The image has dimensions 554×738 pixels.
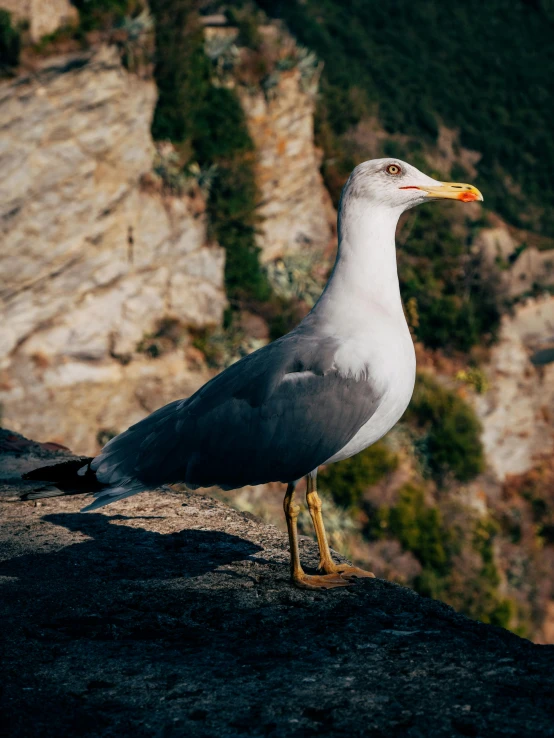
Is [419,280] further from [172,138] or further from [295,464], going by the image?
[295,464]

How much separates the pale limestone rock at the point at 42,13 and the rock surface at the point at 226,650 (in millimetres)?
13523

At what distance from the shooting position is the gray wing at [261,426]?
3578mm

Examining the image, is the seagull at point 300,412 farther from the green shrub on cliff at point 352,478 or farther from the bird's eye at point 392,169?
the green shrub on cliff at point 352,478

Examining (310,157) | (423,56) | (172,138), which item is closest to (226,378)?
(172,138)

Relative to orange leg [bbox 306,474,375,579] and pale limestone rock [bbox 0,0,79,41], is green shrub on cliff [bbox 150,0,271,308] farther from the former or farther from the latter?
orange leg [bbox 306,474,375,579]

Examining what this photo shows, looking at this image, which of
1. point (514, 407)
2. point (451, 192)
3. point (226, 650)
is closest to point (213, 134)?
point (514, 407)

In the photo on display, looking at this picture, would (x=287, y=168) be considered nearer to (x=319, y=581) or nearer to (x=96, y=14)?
(x=96, y=14)

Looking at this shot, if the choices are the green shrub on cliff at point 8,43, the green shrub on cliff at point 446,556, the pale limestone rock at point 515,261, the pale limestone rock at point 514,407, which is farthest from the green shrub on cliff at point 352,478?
the green shrub on cliff at point 8,43

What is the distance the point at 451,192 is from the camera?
164 inches

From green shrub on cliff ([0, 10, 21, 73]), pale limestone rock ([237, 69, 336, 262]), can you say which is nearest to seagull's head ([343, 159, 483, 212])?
green shrub on cliff ([0, 10, 21, 73])

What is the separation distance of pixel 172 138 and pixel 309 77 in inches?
196

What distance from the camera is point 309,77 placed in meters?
22.2

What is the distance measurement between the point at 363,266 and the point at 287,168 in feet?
59.1

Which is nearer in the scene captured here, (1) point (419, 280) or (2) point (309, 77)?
(2) point (309, 77)
